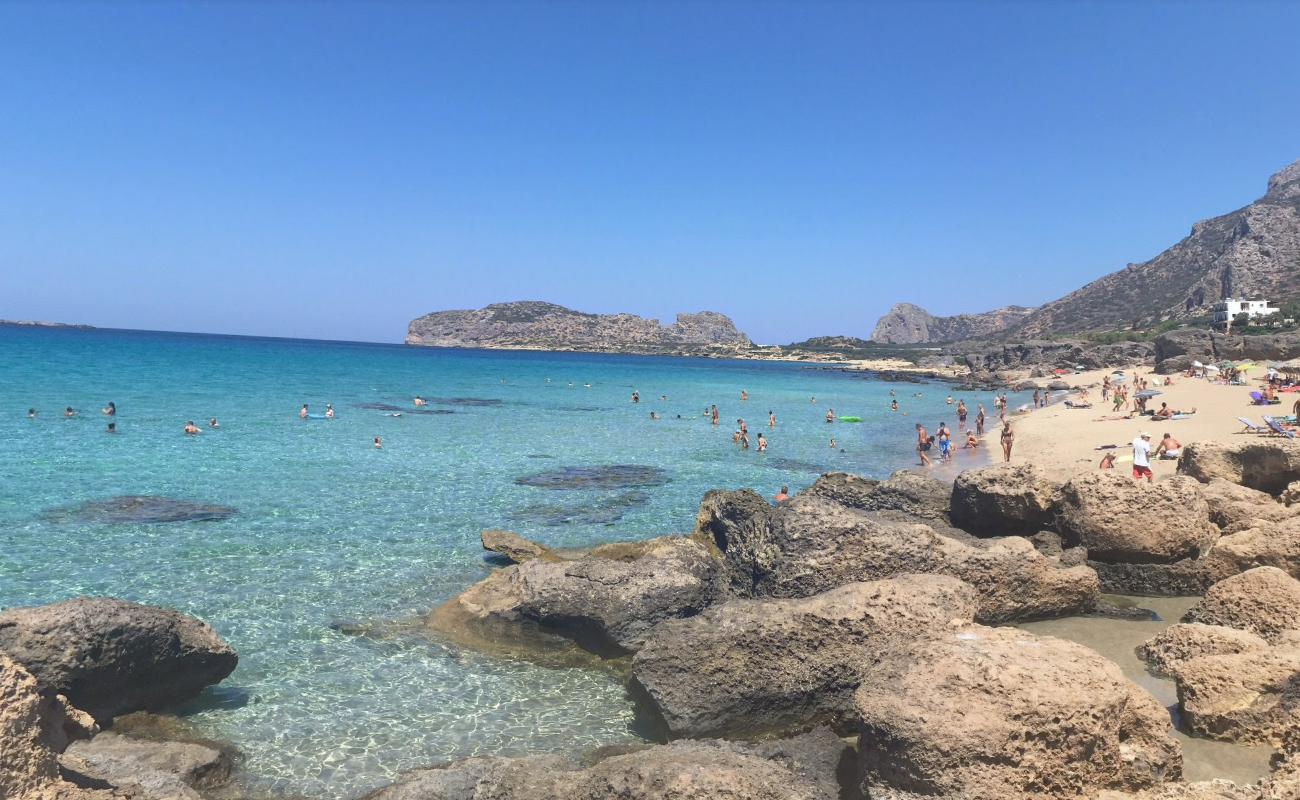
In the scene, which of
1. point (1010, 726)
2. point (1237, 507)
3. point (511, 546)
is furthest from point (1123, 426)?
point (1010, 726)

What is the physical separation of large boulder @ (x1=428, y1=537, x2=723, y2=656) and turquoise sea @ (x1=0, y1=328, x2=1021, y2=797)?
0.63 m

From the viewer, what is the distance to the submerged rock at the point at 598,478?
2198cm

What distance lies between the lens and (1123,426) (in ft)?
99.7

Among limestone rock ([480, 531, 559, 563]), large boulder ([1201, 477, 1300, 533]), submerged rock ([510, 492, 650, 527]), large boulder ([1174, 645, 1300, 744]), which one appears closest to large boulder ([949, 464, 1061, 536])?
large boulder ([1201, 477, 1300, 533])

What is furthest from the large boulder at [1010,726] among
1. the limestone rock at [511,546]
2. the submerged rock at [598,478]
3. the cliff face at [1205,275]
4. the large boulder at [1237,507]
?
the cliff face at [1205,275]

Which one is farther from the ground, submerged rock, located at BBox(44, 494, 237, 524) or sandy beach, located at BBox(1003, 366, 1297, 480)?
sandy beach, located at BBox(1003, 366, 1297, 480)

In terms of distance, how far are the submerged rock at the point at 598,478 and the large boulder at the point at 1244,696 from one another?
1623cm

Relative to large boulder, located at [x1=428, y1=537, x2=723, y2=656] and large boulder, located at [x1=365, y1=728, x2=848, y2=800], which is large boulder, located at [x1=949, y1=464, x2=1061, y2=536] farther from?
large boulder, located at [x1=365, y1=728, x2=848, y2=800]

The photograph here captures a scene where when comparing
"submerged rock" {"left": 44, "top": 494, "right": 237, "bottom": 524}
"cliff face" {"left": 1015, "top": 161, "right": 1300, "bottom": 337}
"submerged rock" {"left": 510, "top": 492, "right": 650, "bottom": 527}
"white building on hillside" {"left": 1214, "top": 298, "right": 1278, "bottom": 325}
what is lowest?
"submerged rock" {"left": 510, "top": 492, "right": 650, "bottom": 527}

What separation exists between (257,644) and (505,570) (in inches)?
135

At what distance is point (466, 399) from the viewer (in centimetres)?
5331

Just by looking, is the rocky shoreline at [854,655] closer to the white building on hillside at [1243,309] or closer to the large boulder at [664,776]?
the large boulder at [664,776]

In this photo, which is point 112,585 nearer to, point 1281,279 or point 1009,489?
point 1009,489

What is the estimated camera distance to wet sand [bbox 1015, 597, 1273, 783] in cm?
582
